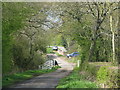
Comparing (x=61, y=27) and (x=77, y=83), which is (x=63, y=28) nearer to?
(x=61, y=27)

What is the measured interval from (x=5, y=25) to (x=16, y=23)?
5.04ft

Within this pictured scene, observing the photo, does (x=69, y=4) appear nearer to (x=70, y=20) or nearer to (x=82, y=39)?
(x=70, y=20)

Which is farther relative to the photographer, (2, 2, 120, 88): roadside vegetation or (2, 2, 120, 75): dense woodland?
(2, 2, 120, 75): dense woodland

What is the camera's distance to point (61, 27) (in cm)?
2947

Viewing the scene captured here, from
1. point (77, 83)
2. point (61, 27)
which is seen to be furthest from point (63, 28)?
point (77, 83)

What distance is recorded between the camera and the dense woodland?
20219 mm

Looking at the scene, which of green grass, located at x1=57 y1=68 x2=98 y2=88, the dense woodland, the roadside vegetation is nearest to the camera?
green grass, located at x1=57 y1=68 x2=98 y2=88

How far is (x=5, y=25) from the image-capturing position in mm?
18750

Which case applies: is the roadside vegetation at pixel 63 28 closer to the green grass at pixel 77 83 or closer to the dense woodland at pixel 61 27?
the dense woodland at pixel 61 27

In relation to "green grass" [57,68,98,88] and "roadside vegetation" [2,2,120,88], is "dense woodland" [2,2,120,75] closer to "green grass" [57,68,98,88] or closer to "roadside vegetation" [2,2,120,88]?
"roadside vegetation" [2,2,120,88]

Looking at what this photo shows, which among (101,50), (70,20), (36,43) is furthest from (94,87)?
(36,43)

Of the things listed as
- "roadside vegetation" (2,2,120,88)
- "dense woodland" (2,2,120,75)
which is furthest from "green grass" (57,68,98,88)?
"dense woodland" (2,2,120,75)

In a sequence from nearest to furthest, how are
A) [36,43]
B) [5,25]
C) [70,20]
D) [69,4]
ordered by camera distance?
[5,25] → [69,4] → [70,20] → [36,43]

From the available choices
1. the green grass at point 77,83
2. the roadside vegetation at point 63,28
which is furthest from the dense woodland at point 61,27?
the green grass at point 77,83
